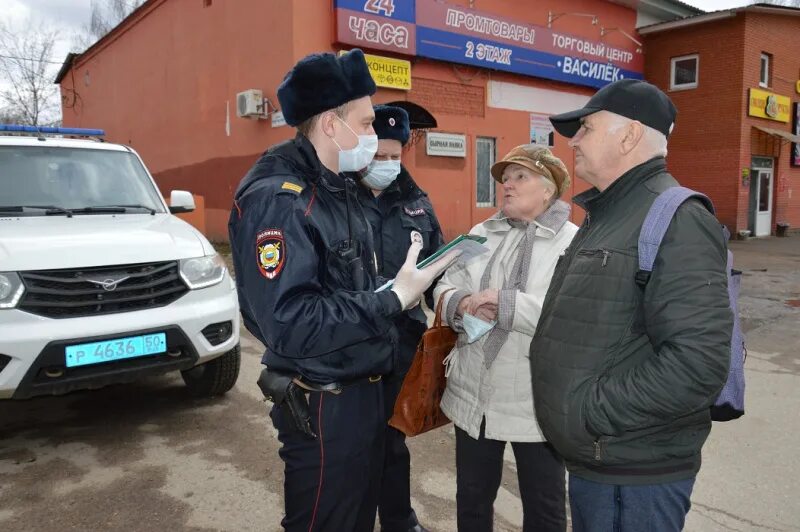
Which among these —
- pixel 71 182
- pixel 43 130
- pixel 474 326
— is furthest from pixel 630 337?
pixel 43 130

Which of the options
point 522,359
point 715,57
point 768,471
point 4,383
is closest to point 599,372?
point 522,359

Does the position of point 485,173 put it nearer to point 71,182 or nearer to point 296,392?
point 71,182

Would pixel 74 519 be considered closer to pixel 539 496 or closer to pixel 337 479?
pixel 337 479

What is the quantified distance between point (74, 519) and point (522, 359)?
2.26 metres

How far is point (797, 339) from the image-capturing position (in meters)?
6.03

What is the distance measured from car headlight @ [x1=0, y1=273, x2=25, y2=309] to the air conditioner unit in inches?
327

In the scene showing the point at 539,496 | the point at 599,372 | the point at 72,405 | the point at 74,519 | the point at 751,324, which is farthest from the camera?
the point at 751,324

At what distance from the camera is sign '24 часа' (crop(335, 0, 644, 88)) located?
10359 mm

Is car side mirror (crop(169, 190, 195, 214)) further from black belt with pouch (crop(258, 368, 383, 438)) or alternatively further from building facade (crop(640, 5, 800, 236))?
building facade (crop(640, 5, 800, 236))

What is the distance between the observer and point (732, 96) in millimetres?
15711

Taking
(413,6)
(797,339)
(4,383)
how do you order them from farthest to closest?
1. (413,6)
2. (797,339)
3. (4,383)

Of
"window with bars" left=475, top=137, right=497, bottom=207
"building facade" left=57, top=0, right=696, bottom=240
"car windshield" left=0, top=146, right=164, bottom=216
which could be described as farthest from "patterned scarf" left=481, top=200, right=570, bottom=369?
"window with bars" left=475, top=137, right=497, bottom=207

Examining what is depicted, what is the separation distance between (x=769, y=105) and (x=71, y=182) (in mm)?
18132

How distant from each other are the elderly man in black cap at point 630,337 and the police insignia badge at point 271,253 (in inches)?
30.8
